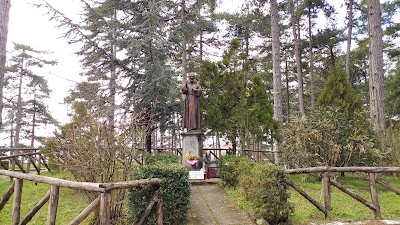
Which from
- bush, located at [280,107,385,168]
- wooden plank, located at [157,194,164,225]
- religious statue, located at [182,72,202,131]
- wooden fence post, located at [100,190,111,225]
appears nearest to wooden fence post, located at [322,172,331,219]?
wooden plank, located at [157,194,164,225]

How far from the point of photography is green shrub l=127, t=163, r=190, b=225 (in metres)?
4.87

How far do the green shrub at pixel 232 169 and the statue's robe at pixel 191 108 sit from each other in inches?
73.7

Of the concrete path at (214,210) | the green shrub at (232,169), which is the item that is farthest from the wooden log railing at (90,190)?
the green shrub at (232,169)

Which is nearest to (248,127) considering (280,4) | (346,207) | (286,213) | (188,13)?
(346,207)

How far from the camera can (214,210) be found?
6535mm

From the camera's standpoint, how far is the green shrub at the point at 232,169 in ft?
26.6

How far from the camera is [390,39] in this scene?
20.2 m

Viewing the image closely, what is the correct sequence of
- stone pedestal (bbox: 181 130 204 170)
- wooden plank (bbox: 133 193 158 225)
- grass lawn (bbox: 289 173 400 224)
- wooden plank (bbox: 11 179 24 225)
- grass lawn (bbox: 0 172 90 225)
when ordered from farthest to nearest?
stone pedestal (bbox: 181 130 204 170), grass lawn (bbox: 0 172 90 225), grass lawn (bbox: 289 173 400 224), wooden plank (bbox: 11 179 24 225), wooden plank (bbox: 133 193 158 225)

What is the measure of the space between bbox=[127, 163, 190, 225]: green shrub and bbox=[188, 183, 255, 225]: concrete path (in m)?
0.63

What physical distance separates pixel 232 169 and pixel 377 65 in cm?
688

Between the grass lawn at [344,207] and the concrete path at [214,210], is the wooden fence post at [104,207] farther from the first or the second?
the grass lawn at [344,207]

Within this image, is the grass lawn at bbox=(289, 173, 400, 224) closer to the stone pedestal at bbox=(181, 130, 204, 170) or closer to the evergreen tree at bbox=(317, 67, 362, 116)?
the evergreen tree at bbox=(317, 67, 362, 116)

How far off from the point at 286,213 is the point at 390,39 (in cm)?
1976

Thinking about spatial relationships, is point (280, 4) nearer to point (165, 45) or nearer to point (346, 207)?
point (165, 45)
